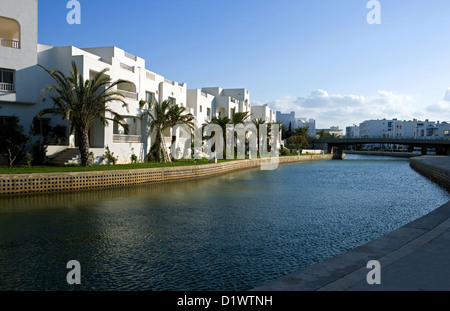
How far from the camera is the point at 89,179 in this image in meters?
21.1

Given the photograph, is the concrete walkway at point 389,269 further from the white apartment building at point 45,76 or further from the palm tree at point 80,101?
the white apartment building at point 45,76

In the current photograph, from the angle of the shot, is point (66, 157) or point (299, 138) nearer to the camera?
point (66, 157)

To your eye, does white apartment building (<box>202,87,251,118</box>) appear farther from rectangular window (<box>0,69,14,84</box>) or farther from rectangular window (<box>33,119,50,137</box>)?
rectangular window (<box>0,69,14,84</box>)

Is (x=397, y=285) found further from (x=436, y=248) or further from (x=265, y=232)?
(x=265, y=232)

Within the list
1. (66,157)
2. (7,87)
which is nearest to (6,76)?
(7,87)

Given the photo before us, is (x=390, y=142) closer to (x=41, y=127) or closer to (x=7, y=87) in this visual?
(x=41, y=127)

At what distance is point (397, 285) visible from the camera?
17.4 feet

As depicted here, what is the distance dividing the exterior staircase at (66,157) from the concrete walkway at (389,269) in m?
22.1

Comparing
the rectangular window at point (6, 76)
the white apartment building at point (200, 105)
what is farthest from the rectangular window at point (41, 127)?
the white apartment building at point (200, 105)

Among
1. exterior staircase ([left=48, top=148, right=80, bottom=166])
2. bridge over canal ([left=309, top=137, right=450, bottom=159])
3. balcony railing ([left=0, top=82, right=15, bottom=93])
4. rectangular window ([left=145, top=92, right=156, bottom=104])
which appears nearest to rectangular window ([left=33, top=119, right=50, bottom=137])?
exterior staircase ([left=48, top=148, right=80, bottom=166])

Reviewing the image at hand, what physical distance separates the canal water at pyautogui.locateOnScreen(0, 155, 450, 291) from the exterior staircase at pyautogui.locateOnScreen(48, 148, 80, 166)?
6087 mm

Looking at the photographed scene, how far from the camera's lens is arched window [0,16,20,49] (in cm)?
2525

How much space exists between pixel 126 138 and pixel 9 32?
12421 millimetres

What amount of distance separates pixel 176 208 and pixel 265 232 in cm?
562
